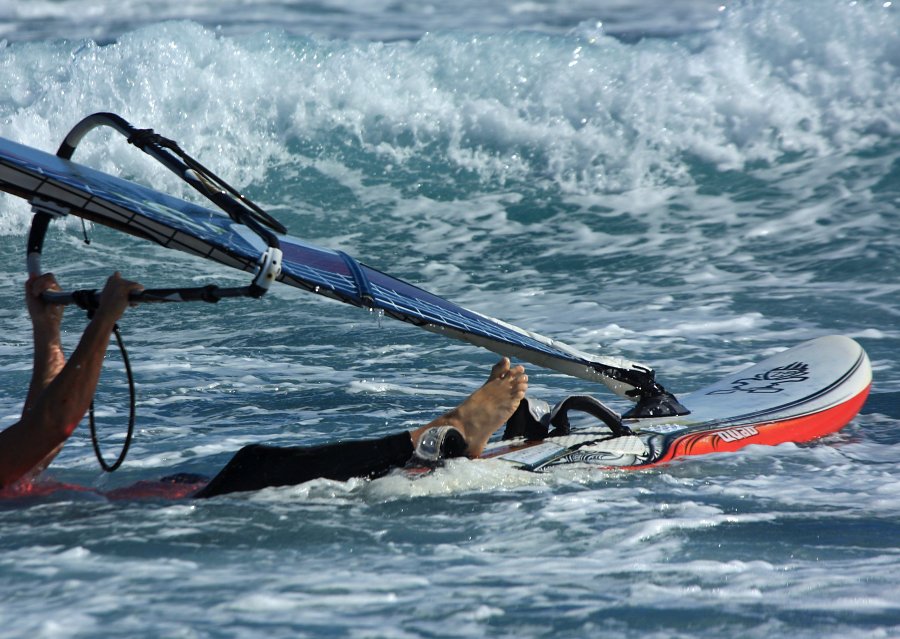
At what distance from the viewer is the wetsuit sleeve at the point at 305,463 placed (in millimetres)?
3264

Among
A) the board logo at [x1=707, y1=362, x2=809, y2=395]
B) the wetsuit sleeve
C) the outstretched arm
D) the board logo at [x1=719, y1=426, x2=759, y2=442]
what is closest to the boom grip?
the outstretched arm

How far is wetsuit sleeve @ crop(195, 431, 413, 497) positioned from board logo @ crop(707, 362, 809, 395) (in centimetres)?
184

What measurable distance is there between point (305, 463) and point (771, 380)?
7.95ft

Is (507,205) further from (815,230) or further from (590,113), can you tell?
(815,230)

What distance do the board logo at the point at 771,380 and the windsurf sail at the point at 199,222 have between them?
4.36ft

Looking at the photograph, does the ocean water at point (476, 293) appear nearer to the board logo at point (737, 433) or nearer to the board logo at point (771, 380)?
the board logo at point (737, 433)

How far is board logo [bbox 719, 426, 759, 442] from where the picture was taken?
13.3ft

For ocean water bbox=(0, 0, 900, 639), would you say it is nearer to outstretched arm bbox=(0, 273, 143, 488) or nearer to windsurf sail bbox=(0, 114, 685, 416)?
outstretched arm bbox=(0, 273, 143, 488)

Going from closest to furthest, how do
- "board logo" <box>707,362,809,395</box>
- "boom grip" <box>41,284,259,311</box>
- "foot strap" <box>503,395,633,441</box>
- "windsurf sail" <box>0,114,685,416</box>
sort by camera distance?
1. "boom grip" <box>41,284,259,311</box>
2. "windsurf sail" <box>0,114,685,416</box>
3. "foot strap" <box>503,395,633,441</box>
4. "board logo" <box>707,362,809,395</box>

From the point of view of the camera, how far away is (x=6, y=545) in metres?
2.88

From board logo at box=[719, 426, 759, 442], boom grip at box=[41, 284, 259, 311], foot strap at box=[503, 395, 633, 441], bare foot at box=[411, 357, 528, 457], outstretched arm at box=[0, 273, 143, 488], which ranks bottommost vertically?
board logo at box=[719, 426, 759, 442]

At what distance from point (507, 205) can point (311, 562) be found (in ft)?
23.8

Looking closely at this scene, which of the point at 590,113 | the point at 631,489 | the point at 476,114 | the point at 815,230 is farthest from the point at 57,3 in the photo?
the point at 631,489

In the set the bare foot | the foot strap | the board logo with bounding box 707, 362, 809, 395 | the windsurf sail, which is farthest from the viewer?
the board logo with bounding box 707, 362, 809, 395
